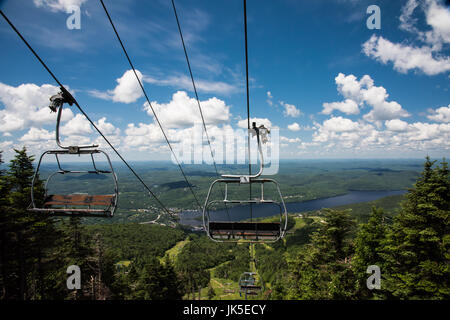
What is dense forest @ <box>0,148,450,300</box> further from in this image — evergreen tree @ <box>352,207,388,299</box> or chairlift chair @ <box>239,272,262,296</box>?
chairlift chair @ <box>239,272,262,296</box>

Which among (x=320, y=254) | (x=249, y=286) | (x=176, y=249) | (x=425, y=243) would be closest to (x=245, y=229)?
(x=249, y=286)

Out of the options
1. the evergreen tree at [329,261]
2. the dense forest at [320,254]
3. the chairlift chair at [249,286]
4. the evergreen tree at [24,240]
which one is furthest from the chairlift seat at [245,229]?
the evergreen tree at [329,261]

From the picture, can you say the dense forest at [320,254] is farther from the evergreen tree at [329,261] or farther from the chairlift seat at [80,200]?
the chairlift seat at [80,200]

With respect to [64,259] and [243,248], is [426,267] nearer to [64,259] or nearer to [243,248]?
[64,259]

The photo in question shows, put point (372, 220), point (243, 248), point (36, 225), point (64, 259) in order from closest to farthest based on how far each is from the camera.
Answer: point (36, 225) → point (64, 259) → point (372, 220) → point (243, 248)

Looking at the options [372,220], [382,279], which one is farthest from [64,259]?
[372,220]

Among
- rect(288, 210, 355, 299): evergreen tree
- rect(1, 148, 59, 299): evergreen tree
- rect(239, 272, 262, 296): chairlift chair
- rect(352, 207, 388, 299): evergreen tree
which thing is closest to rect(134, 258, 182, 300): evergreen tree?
rect(1, 148, 59, 299): evergreen tree
